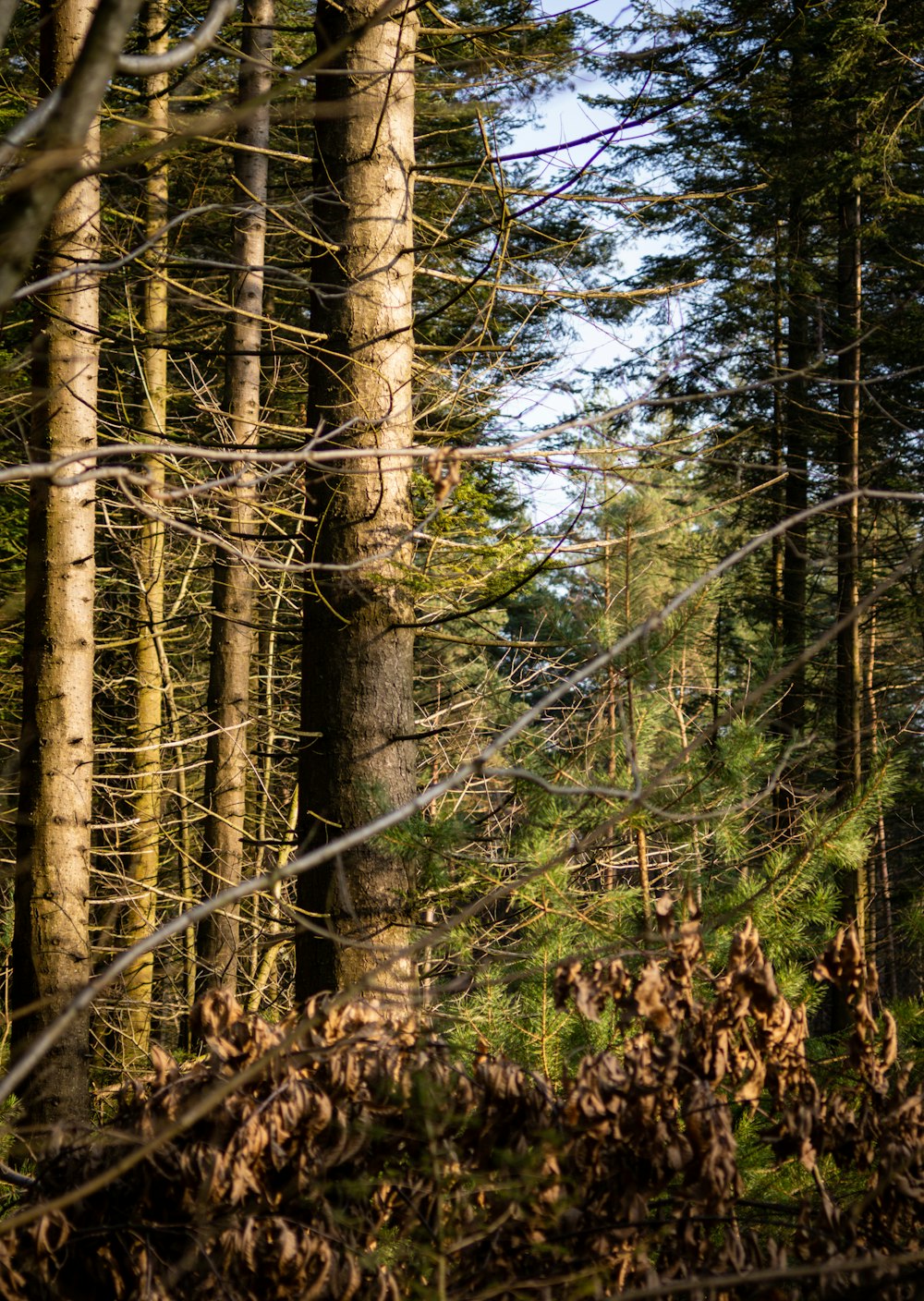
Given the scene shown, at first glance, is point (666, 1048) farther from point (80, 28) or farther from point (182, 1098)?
point (80, 28)

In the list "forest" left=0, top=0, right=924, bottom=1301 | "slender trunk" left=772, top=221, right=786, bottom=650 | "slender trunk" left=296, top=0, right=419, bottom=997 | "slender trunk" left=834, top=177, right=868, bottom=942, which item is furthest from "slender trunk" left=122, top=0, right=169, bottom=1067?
"slender trunk" left=772, top=221, right=786, bottom=650

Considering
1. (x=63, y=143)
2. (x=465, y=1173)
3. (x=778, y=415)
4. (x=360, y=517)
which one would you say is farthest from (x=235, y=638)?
(x=778, y=415)

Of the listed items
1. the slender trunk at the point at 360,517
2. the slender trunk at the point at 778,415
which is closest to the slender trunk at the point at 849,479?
the slender trunk at the point at 778,415

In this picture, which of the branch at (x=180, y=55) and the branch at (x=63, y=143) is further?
the branch at (x=180, y=55)

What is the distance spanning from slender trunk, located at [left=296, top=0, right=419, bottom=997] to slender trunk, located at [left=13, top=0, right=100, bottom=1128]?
129 centimetres

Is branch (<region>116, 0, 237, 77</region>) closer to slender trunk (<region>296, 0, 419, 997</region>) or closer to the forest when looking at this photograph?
the forest

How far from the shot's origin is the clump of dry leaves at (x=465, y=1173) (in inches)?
72.7

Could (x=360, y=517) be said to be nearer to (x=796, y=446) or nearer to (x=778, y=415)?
(x=778, y=415)

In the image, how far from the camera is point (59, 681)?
190 inches

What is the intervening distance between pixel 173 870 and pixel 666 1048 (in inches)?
421

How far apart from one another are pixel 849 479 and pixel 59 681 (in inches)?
282

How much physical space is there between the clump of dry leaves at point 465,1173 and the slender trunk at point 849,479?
719cm

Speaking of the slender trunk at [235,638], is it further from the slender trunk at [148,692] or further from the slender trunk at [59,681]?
the slender trunk at [59,681]

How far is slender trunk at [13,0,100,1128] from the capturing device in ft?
15.4
